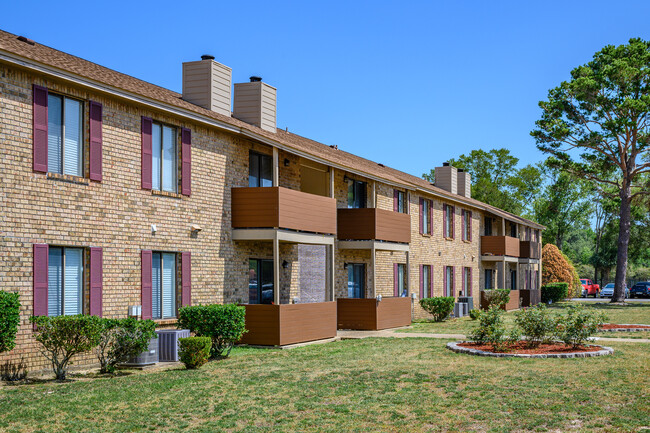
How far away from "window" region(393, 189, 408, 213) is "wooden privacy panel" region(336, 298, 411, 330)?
16.2ft

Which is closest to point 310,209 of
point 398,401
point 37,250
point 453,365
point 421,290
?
point 453,365

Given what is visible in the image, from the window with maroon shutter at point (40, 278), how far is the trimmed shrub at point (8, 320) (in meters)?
1.08

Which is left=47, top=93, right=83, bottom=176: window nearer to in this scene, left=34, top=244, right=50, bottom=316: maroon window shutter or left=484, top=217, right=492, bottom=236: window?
left=34, top=244, right=50, bottom=316: maroon window shutter

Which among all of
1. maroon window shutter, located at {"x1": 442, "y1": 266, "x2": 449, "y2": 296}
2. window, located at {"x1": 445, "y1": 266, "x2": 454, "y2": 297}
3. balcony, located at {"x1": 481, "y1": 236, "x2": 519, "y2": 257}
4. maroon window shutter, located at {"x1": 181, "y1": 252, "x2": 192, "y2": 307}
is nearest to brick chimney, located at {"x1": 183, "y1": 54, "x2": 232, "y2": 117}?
maroon window shutter, located at {"x1": 181, "y1": 252, "x2": 192, "y2": 307}

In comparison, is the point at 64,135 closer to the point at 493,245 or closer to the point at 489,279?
the point at 493,245

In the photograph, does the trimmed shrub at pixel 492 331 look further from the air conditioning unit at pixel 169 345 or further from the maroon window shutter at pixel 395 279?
the maroon window shutter at pixel 395 279

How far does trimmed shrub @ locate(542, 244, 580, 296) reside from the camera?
200ft

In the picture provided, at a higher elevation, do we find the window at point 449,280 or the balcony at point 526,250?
the balcony at point 526,250

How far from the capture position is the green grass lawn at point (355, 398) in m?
10.0

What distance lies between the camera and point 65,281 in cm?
1495

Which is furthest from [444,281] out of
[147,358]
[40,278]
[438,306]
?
[40,278]

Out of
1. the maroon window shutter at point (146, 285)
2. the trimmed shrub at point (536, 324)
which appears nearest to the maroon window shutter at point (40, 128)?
the maroon window shutter at point (146, 285)

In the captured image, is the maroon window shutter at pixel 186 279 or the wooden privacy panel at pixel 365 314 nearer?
the maroon window shutter at pixel 186 279

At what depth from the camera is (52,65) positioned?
14312 millimetres
